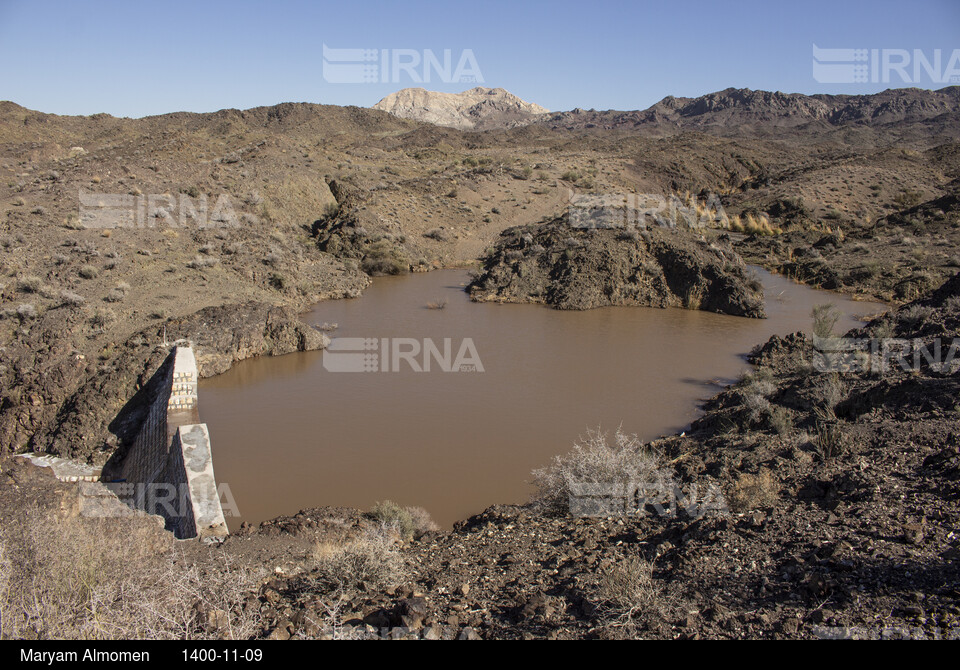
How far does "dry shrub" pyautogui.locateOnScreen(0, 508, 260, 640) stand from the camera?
3535 mm

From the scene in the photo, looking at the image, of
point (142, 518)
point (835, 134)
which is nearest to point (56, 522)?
point (142, 518)

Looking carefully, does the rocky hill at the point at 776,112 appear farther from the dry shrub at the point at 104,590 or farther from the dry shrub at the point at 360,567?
the dry shrub at the point at 104,590

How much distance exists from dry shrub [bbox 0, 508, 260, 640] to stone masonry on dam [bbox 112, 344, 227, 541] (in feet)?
4.13

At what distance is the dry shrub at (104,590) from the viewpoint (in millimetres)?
3535

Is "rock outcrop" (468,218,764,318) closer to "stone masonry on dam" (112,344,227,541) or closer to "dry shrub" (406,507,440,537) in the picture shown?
"stone masonry on dam" (112,344,227,541)

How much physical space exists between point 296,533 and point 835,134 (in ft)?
262

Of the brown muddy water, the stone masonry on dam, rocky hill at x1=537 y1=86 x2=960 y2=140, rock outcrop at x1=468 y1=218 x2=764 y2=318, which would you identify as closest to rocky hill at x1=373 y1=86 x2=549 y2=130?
rocky hill at x1=537 y1=86 x2=960 y2=140

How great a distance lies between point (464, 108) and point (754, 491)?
400 feet

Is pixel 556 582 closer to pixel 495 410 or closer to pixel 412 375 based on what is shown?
pixel 495 410

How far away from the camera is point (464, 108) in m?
118

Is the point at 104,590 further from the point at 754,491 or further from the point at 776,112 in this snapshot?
the point at 776,112

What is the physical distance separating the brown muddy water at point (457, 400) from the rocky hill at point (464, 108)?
9168 centimetres

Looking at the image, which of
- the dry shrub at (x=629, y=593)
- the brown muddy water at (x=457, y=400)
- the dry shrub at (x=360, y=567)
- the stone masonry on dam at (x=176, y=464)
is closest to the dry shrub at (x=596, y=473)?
the brown muddy water at (x=457, y=400)

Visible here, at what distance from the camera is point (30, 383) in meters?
10.1
